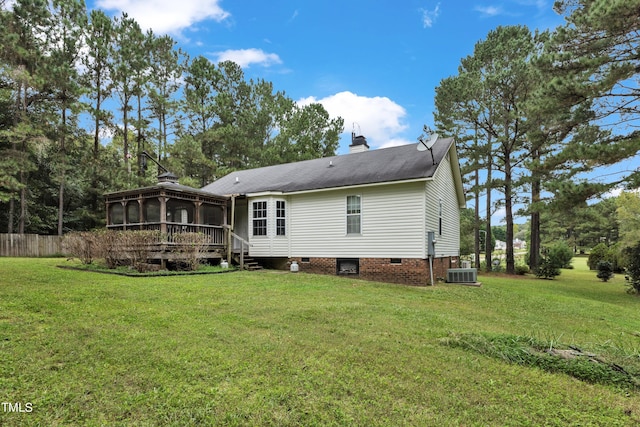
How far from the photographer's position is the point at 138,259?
1095 cm

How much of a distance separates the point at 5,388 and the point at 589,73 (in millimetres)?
16785

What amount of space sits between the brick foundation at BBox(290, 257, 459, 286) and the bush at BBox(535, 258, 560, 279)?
27.1 feet

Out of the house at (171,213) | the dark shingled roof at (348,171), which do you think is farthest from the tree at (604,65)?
the house at (171,213)

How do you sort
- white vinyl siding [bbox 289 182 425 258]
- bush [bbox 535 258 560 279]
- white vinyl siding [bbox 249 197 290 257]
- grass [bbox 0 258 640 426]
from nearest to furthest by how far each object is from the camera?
grass [bbox 0 258 640 426], white vinyl siding [bbox 289 182 425 258], white vinyl siding [bbox 249 197 290 257], bush [bbox 535 258 560 279]

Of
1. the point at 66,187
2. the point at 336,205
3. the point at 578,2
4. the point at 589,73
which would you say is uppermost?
A: the point at 578,2

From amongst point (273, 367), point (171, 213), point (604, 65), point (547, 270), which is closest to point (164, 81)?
point (171, 213)

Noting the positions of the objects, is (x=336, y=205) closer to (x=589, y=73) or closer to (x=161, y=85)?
(x=589, y=73)

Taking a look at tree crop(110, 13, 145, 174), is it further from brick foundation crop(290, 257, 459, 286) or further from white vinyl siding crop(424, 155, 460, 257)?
white vinyl siding crop(424, 155, 460, 257)

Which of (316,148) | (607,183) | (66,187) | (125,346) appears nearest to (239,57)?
(316,148)

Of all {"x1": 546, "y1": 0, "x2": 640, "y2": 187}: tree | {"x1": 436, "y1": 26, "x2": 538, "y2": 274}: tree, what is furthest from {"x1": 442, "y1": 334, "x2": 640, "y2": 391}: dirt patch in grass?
{"x1": 436, "y1": 26, "x2": 538, "y2": 274}: tree

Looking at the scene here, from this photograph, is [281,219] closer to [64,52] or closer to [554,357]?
[554,357]

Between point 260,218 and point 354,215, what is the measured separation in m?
4.12

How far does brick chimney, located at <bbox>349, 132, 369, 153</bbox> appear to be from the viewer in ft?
54.7

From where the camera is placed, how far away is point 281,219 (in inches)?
557
